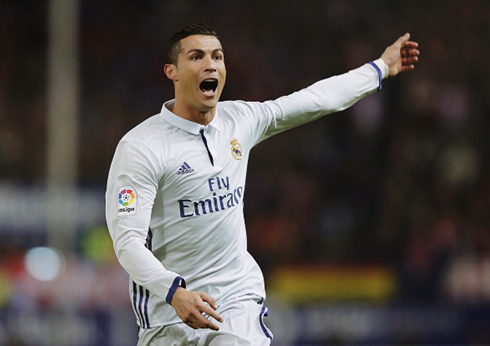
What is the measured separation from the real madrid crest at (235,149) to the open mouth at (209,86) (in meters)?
0.27

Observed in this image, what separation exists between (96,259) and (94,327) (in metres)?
1.47

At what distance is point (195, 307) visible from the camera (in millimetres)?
3785

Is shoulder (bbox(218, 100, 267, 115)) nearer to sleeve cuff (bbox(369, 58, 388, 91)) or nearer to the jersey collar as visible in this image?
the jersey collar

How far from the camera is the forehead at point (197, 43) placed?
443 centimetres

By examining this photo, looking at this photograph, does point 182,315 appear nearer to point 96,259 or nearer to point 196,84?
point 196,84

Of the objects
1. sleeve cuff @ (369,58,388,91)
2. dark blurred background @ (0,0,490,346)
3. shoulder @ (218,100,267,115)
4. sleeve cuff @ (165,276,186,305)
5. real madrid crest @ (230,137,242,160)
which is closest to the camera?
sleeve cuff @ (165,276,186,305)

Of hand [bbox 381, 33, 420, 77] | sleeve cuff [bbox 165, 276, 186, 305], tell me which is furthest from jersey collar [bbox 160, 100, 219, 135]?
hand [bbox 381, 33, 420, 77]

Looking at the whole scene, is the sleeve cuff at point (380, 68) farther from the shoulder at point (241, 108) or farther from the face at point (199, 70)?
the face at point (199, 70)

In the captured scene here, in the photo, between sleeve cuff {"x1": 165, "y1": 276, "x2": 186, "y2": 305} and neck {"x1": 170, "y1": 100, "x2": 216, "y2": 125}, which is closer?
sleeve cuff {"x1": 165, "y1": 276, "x2": 186, "y2": 305}

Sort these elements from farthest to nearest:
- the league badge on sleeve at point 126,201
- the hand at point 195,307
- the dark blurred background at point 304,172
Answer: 1. the dark blurred background at point 304,172
2. the league badge on sleeve at point 126,201
3. the hand at point 195,307

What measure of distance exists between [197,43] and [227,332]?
1.36 metres

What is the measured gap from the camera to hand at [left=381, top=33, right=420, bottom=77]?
16.7 feet

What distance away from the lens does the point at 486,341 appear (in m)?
10.4

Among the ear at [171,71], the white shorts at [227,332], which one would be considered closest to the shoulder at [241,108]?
the ear at [171,71]
